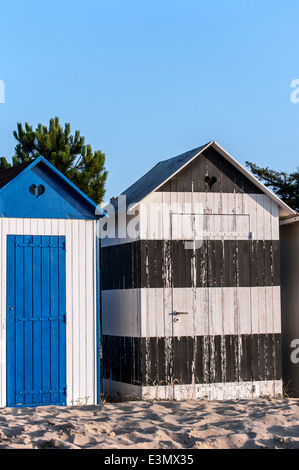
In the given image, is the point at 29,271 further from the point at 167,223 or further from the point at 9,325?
the point at 167,223

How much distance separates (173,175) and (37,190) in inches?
94.6

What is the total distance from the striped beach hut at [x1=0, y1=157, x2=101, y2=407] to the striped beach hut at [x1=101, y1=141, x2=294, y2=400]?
122 centimetres

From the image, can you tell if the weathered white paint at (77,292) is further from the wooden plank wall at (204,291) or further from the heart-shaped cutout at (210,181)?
the heart-shaped cutout at (210,181)

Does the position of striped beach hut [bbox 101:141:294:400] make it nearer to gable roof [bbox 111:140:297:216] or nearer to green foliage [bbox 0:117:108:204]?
gable roof [bbox 111:140:297:216]

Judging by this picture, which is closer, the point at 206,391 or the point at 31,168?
the point at 31,168

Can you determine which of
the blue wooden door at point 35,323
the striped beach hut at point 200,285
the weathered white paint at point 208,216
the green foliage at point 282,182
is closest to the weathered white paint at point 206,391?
the striped beach hut at point 200,285

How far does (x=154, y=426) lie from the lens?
27.8 feet

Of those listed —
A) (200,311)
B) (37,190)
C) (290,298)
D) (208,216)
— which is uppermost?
(37,190)

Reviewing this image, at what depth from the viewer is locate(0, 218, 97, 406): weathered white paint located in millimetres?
11016

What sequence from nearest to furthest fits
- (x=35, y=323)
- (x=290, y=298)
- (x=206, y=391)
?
(x=35, y=323), (x=206, y=391), (x=290, y=298)

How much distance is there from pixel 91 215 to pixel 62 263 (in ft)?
2.76

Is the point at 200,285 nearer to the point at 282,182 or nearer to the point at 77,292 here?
the point at 77,292

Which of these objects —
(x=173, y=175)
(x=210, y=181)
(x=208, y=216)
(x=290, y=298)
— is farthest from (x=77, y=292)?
(x=290, y=298)
